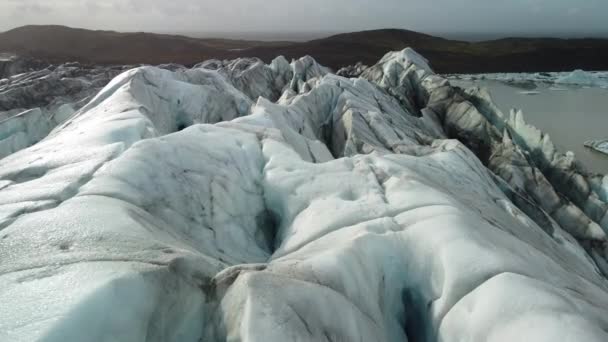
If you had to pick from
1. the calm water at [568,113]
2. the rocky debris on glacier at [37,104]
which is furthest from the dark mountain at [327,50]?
the rocky debris on glacier at [37,104]

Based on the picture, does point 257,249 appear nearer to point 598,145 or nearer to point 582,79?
point 598,145

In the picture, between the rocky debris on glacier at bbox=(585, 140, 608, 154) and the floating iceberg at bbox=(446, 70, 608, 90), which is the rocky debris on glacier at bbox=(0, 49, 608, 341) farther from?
the floating iceberg at bbox=(446, 70, 608, 90)

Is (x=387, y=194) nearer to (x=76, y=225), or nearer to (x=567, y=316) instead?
(x=567, y=316)

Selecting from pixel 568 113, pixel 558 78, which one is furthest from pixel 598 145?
pixel 558 78

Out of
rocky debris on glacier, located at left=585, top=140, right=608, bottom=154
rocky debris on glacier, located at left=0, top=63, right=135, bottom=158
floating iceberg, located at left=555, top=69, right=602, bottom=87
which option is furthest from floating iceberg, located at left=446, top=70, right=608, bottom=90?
rocky debris on glacier, located at left=0, top=63, right=135, bottom=158

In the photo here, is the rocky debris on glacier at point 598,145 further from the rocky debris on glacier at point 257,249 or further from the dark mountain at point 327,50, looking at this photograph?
the dark mountain at point 327,50
